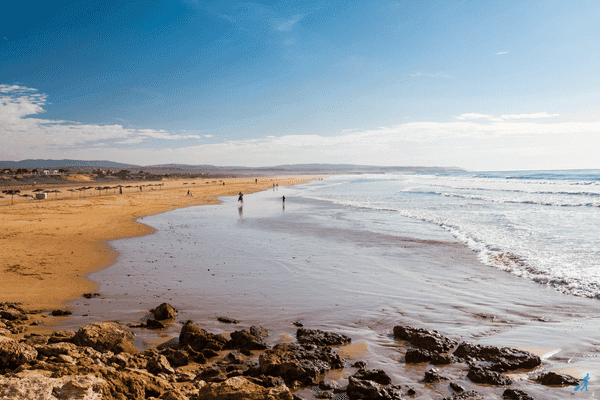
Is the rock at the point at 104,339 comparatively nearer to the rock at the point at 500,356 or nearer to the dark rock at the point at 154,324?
the dark rock at the point at 154,324

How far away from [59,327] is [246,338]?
432 cm

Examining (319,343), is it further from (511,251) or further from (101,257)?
(511,251)

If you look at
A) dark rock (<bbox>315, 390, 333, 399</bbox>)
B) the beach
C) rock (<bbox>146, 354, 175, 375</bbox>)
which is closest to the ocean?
the beach

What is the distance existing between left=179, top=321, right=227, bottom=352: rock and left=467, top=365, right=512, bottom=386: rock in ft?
15.0

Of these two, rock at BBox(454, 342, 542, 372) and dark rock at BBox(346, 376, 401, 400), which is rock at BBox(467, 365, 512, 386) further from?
dark rock at BBox(346, 376, 401, 400)

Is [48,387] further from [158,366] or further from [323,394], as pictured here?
[323,394]

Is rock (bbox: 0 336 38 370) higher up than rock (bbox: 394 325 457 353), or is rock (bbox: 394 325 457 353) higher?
rock (bbox: 0 336 38 370)

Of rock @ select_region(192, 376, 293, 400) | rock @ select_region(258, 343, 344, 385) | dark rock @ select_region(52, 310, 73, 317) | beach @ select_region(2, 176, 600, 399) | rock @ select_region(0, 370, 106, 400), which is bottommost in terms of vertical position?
beach @ select_region(2, 176, 600, 399)

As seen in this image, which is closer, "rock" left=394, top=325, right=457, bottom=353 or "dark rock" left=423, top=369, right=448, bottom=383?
"dark rock" left=423, top=369, right=448, bottom=383

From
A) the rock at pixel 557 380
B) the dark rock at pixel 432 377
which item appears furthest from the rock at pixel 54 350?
the rock at pixel 557 380

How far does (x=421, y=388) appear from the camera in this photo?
541 centimetres

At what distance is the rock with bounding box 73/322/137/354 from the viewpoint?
19.4ft

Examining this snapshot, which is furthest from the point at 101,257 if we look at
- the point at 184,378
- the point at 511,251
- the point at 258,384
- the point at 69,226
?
the point at 511,251

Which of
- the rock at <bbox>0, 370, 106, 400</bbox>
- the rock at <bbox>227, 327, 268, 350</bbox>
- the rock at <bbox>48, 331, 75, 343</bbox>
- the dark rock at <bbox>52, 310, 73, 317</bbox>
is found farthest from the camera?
the dark rock at <bbox>52, 310, 73, 317</bbox>
